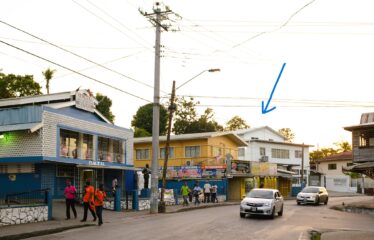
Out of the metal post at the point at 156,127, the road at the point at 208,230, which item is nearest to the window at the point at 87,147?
the metal post at the point at 156,127

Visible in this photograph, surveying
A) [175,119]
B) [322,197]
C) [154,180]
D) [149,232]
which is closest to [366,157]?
[322,197]

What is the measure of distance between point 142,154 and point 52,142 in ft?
95.7

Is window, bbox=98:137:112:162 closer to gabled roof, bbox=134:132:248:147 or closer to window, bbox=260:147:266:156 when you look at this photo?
gabled roof, bbox=134:132:248:147

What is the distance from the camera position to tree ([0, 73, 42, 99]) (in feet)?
165

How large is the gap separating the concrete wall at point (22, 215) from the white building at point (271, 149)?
152ft

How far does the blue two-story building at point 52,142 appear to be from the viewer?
28734 millimetres

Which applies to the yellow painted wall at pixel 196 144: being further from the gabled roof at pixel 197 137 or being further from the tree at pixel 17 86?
the tree at pixel 17 86

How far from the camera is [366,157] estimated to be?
42.8 metres

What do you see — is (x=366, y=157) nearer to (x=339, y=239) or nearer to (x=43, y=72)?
(x=339, y=239)

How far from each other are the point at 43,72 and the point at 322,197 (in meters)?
32.3

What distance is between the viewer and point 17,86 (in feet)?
167

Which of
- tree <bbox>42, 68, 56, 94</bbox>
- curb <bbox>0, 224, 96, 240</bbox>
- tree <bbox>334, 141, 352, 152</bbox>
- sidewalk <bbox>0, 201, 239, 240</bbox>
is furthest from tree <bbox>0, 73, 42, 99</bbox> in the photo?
tree <bbox>334, 141, 352, 152</bbox>

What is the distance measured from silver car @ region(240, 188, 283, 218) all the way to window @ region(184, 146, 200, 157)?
A: 28148mm

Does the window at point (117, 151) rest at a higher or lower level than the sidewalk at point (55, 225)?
higher
